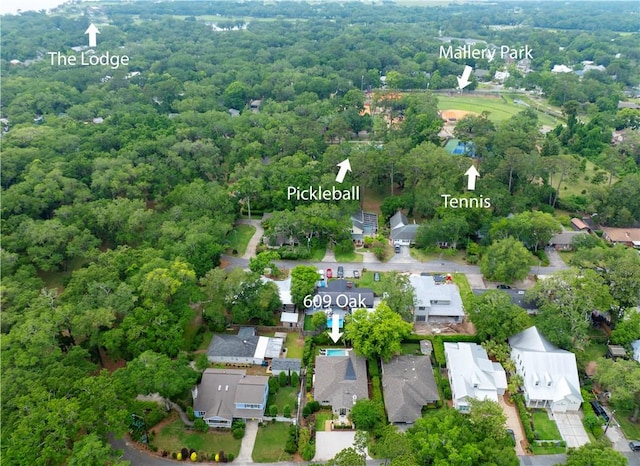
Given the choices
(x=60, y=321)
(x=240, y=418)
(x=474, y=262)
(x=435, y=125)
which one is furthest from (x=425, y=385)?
(x=435, y=125)

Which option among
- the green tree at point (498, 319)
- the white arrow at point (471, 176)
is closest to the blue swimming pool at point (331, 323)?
the green tree at point (498, 319)

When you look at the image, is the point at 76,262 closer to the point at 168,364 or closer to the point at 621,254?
the point at 168,364

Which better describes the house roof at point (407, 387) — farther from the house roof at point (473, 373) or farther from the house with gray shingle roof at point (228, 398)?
the house with gray shingle roof at point (228, 398)

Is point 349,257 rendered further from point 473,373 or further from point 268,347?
point 473,373

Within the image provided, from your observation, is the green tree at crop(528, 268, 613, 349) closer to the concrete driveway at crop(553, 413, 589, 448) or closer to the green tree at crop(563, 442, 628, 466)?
the concrete driveway at crop(553, 413, 589, 448)

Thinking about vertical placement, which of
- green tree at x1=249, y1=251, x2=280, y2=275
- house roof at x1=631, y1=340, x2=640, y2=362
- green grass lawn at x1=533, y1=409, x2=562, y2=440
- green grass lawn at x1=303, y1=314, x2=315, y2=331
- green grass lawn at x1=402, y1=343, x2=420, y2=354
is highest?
green tree at x1=249, y1=251, x2=280, y2=275

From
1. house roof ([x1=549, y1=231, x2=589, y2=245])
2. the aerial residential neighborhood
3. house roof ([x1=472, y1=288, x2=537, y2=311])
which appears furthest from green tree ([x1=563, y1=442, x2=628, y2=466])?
house roof ([x1=549, y1=231, x2=589, y2=245])

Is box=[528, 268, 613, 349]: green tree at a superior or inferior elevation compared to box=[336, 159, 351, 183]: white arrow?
inferior
